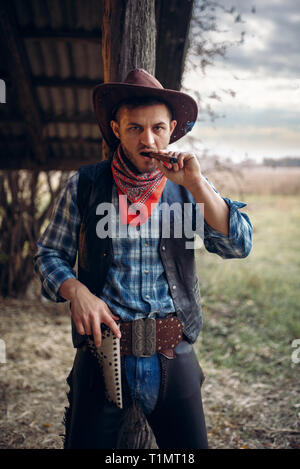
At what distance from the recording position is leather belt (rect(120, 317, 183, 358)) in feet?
5.62

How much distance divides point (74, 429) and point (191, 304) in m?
0.79

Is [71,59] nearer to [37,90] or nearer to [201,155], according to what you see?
[37,90]

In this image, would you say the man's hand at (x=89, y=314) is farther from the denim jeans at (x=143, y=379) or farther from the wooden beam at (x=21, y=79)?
the wooden beam at (x=21, y=79)

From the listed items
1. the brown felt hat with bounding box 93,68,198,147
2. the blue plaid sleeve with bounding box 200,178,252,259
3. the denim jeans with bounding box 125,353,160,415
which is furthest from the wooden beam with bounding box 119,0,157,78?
the denim jeans with bounding box 125,353,160,415

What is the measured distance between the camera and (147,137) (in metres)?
1.70

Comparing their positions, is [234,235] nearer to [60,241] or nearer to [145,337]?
[145,337]

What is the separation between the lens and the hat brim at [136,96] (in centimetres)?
177

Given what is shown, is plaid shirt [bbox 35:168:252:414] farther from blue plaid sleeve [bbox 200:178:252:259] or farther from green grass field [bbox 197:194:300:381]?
green grass field [bbox 197:194:300:381]

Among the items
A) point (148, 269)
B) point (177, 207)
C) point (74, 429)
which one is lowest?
point (74, 429)

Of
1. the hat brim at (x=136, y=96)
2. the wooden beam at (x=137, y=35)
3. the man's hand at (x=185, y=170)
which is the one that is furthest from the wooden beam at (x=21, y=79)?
the man's hand at (x=185, y=170)

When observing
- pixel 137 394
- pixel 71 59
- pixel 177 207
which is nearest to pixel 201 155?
pixel 71 59

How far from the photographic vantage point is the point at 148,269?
1771 millimetres

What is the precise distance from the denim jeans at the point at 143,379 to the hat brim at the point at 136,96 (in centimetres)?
115

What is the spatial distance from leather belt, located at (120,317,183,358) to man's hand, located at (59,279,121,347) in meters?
0.13
